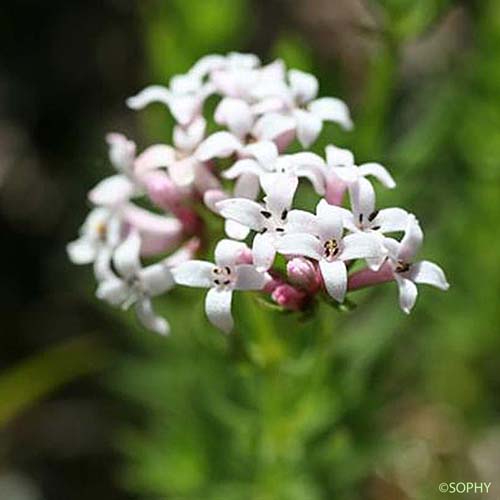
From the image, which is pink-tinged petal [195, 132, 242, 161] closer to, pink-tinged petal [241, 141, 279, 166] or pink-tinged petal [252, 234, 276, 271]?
pink-tinged petal [241, 141, 279, 166]

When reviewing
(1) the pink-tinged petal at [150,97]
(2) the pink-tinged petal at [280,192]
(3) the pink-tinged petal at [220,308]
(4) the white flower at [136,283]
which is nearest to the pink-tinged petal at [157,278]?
(4) the white flower at [136,283]

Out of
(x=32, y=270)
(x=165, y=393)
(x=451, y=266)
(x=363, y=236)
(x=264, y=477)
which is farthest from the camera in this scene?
(x=32, y=270)

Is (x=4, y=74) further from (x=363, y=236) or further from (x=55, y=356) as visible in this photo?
(x=363, y=236)

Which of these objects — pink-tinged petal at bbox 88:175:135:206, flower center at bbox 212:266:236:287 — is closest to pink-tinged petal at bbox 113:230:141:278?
pink-tinged petal at bbox 88:175:135:206

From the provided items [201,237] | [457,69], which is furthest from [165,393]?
[457,69]

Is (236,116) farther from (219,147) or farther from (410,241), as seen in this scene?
(410,241)

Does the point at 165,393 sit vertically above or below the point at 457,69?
below
